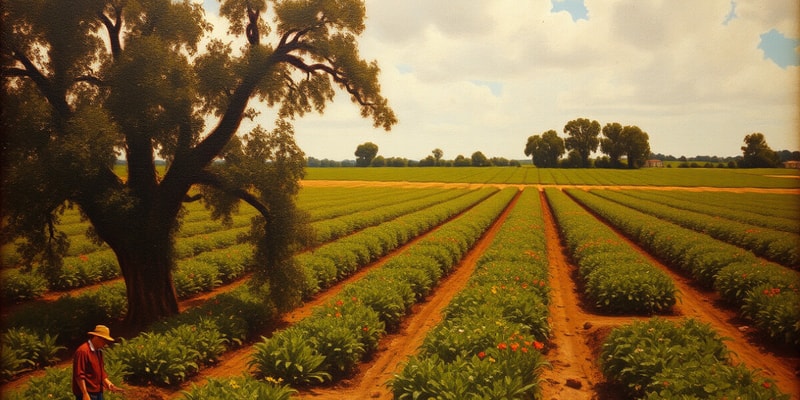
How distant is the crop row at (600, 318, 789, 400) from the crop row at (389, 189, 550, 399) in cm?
160

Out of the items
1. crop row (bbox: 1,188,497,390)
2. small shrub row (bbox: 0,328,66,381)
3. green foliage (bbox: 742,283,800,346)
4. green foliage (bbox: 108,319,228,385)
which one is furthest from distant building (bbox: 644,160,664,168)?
small shrub row (bbox: 0,328,66,381)

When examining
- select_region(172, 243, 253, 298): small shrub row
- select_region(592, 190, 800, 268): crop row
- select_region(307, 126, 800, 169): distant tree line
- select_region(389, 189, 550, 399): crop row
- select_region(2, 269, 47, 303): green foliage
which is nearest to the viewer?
select_region(389, 189, 550, 399): crop row

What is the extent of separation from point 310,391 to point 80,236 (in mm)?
25358

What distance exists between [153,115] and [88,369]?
7625 millimetres

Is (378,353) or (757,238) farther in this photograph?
(757,238)

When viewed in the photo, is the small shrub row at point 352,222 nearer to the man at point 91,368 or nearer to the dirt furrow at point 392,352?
the dirt furrow at point 392,352

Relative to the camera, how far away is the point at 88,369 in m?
5.77

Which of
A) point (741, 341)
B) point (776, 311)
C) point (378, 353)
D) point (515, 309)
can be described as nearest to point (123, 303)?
point (378, 353)

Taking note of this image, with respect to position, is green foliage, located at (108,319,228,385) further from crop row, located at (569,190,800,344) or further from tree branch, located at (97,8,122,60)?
crop row, located at (569,190,800,344)

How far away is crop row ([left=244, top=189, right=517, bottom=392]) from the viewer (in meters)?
8.61

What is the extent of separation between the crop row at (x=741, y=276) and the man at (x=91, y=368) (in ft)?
46.3

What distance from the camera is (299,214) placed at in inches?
523

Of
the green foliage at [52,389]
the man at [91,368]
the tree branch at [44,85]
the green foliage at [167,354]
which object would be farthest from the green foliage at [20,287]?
the man at [91,368]

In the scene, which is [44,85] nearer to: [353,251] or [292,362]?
[292,362]
